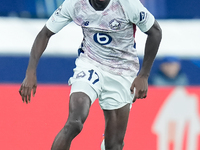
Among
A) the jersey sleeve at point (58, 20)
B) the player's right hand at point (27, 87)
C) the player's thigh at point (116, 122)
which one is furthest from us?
the player's thigh at point (116, 122)

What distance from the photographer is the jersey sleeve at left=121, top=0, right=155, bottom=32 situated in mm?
4207

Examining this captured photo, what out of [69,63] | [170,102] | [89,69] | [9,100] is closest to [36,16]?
[69,63]

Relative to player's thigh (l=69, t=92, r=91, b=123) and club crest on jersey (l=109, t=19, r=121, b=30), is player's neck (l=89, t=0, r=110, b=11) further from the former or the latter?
player's thigh (l=69, t=92, r=91, b=123)

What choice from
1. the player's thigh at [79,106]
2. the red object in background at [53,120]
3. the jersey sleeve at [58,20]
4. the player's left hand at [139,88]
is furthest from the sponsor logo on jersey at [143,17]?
the red object in background at [53,120]

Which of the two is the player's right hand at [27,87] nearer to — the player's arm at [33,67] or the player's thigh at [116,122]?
the player's arm at [33,67]

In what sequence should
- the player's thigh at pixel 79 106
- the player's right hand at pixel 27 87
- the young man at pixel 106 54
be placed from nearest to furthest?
the player's thigh at pixel 79 106 → the player's right hand at pixel 27 87 → the young man at pixel 106 54

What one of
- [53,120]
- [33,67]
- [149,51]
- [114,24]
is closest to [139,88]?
[149,51]

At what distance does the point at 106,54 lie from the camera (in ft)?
14.8

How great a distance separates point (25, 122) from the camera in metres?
5.55

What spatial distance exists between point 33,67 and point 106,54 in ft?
2.40

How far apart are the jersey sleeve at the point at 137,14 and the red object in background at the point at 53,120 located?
151cm

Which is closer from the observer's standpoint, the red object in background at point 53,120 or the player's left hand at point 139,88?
the player's left hand at point 139,88

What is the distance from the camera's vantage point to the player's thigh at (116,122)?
15.6 feet

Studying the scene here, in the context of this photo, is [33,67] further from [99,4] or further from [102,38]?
[99,4]
